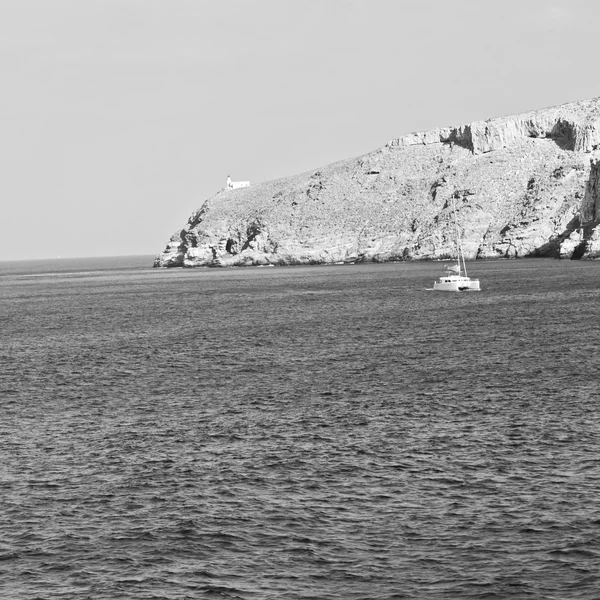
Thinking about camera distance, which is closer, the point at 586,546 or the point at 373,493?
the point at 586,546

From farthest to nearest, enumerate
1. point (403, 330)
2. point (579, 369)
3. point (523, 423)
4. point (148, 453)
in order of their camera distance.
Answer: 1. point (403, 330)
2. point (579, 369)
3. point (523, 423)
4. point (148, 453)

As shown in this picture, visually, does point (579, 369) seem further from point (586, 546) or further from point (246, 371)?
point (586, 546)

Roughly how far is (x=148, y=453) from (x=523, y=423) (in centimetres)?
1146

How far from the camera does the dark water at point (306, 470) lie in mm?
19609

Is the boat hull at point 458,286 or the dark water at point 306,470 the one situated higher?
the boat hull at point 458,286

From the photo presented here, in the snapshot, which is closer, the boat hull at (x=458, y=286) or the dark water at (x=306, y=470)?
the dark water at (x=306, y=470)

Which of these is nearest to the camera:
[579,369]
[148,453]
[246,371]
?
[148,453]

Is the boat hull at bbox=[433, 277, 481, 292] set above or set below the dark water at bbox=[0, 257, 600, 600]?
above

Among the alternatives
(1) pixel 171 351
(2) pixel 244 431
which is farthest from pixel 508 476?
Result: (1) pixel 171 351

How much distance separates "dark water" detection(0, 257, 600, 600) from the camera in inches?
772

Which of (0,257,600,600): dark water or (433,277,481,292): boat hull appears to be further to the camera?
(433,277,481,292): boat hull

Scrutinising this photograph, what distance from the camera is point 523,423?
3130 cm

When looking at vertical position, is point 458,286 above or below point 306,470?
above

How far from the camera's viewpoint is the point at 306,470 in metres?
26.6
